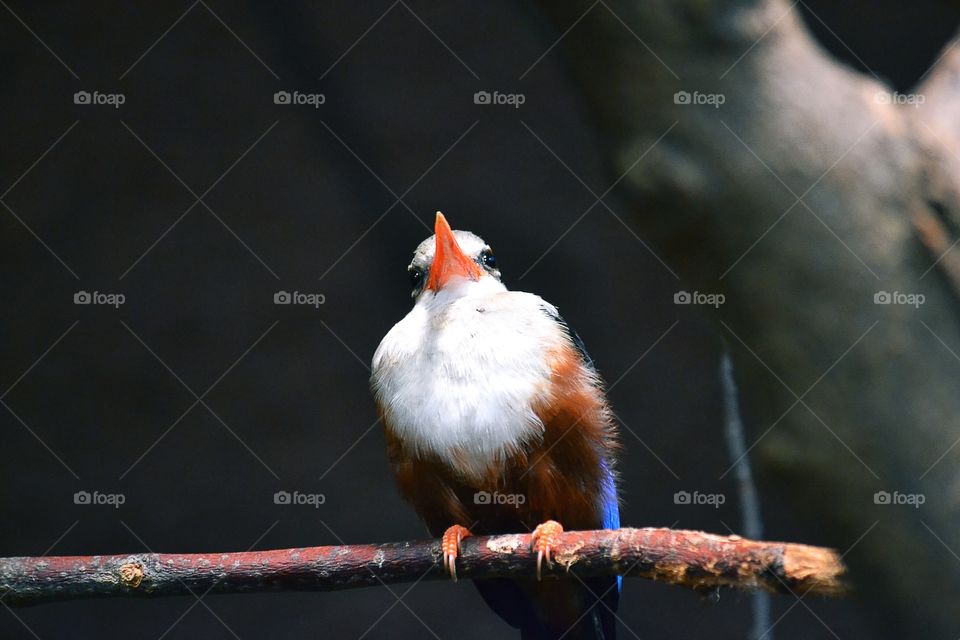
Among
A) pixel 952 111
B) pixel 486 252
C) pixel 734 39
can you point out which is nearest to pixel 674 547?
pixel 952 111

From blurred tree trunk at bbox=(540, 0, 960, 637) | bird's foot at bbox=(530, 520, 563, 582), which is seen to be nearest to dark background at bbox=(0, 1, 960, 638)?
bird's foot at bbox=(530, 520, 563, 582)

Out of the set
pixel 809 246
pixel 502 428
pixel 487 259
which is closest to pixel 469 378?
pixel 502 428

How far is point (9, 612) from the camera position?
140 inches

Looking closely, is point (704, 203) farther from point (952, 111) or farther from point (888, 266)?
point (952, 111)

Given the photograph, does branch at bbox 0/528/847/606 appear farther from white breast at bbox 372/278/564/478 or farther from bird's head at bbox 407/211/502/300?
bird's head at bbox 407/211/502/300

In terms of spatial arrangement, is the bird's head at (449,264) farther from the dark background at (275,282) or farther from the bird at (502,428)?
the dark background at (275,282)

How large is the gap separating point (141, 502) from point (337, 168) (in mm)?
1497

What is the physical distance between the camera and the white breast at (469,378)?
7.35 ft

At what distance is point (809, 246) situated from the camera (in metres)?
0.96

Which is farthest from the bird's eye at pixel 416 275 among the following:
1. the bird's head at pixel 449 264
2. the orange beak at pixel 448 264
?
the orange beak at pixel 448 264

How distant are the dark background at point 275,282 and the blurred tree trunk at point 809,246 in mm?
2695

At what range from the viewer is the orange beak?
2498 mm

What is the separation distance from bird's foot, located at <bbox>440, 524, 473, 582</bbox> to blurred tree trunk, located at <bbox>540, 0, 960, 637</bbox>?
3.79ft

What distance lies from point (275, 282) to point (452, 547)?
1971 millimetres
